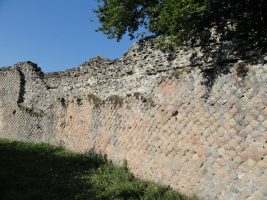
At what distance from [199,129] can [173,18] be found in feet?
7.43

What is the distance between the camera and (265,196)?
6984 millimetres

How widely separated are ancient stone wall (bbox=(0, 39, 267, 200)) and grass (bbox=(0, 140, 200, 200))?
0.40 m

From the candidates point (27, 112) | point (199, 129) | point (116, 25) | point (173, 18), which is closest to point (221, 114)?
point (199, 129)

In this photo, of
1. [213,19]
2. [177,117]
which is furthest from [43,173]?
[213,19]

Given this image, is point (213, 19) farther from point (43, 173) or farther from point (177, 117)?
point (43, 173)

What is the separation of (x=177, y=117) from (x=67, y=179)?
329 centimetres

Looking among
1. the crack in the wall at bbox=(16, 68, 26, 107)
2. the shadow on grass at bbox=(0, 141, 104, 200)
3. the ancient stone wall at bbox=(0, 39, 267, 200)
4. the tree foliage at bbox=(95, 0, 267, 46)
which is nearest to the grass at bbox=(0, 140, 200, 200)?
the shadow on grass at bbox=(0, 141, 104, 200)

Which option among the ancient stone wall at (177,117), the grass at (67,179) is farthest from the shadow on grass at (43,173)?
the ancient stone wall at (177,117)

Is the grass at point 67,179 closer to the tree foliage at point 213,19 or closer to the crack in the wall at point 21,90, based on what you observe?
the tree foliage at point 213,19

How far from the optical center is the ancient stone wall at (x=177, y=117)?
24.3 ft

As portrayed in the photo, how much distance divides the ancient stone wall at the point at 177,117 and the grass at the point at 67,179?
401mm

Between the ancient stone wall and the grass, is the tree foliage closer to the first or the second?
the ancient stone wall

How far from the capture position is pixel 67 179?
1030 cm

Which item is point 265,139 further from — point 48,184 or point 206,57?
point 48,184
